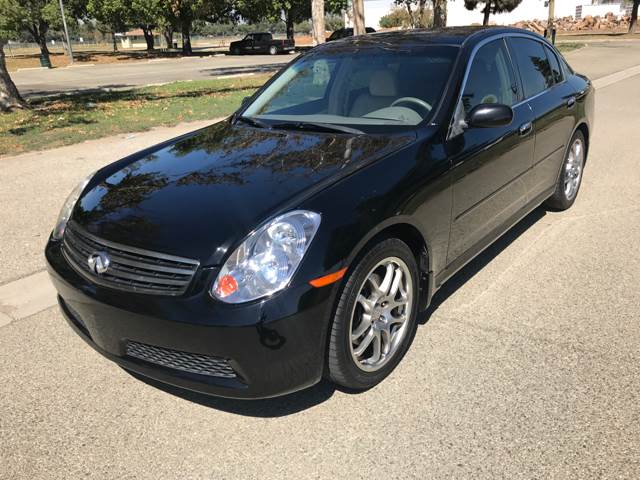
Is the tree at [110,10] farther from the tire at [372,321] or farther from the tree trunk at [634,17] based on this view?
the tire at [372,321]

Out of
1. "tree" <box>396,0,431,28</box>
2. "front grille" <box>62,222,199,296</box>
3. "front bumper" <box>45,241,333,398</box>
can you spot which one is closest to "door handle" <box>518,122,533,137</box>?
"front bumper" <box>45,241,333,398</box>

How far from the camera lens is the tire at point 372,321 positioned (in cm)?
250

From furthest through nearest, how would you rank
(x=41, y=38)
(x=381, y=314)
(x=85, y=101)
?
(x=41, y=38) → (x=85, y=101) → (x=381, y=314)

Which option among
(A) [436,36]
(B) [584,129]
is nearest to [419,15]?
(B) [584,129]

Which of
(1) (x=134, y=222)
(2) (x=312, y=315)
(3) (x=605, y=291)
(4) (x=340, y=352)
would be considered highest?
(1) (x=134, y=222)

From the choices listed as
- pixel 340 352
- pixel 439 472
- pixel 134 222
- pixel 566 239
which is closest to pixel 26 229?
pixel 134 222

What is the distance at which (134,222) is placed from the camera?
2.63m

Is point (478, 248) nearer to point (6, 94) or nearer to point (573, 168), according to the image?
point (573, 168)

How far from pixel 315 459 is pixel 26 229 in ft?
13.6

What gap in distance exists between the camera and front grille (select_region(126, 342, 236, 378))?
2357mm

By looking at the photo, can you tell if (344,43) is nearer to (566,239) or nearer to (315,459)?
(566,239)

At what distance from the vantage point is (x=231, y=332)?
2232 millimetres

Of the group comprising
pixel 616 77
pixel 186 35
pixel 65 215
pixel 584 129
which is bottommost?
pixel 616 77

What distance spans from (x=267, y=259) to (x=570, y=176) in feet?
13.1
